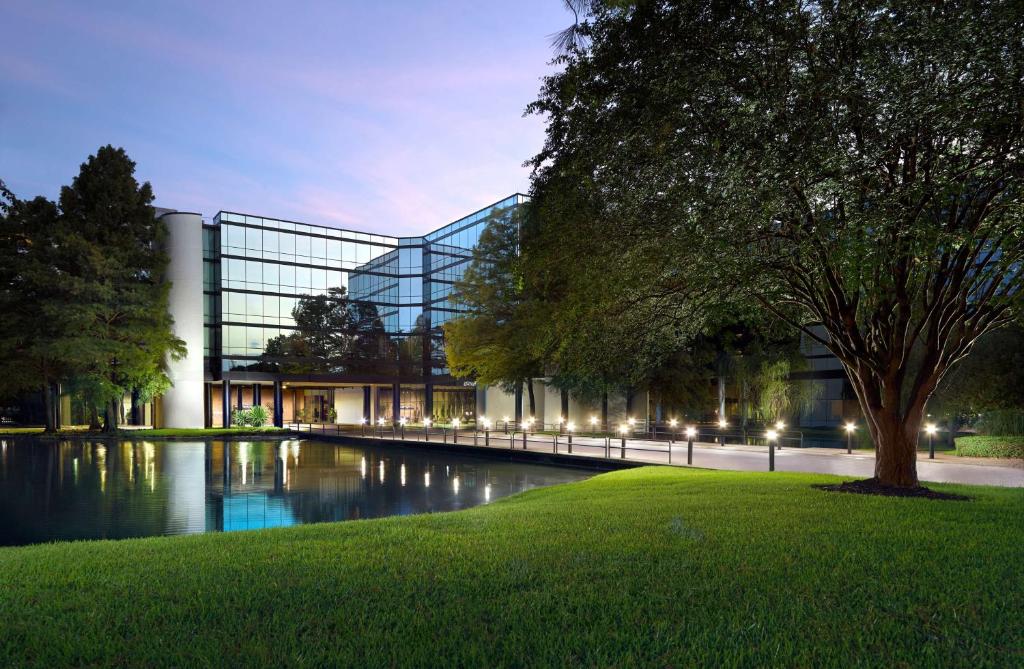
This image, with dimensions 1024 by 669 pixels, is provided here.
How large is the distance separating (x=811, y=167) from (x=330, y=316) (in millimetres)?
55032

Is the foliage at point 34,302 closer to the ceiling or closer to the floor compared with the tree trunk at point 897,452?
closer to the ceiling

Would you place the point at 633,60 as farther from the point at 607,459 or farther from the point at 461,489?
the point at 607,459

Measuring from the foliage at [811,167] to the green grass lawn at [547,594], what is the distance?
3.85 metres

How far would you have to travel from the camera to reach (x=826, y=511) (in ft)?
33.6

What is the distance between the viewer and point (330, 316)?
2406 inches

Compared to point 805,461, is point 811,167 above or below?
above

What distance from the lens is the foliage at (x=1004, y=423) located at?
76.2 ft

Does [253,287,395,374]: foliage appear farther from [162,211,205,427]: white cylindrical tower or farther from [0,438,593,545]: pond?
[0,438,593,545]: pond

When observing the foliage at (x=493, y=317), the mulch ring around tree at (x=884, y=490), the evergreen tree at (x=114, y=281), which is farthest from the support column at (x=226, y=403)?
the mulch ring around tree at (x=884, y=490)

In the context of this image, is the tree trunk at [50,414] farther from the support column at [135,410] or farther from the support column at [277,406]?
the support column at [277,406]

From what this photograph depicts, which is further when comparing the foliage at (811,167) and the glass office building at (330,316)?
the glass office building at (330,316)

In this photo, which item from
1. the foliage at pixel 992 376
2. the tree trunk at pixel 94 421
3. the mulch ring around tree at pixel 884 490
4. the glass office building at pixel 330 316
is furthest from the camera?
the glass office building at pixel 330 316

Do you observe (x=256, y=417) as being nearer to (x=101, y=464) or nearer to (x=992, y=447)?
(x=101, y=464)

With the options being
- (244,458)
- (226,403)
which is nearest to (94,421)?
(226,403)
